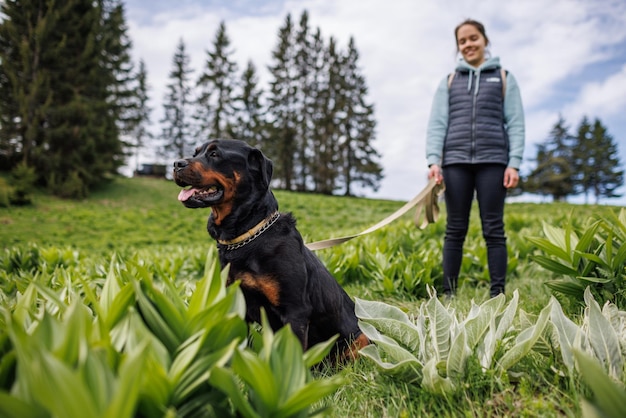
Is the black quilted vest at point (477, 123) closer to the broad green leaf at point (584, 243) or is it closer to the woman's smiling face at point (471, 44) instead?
the woman's smiling face at point (471, 44)

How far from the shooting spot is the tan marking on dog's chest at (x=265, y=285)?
224cm

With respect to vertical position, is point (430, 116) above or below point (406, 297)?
above

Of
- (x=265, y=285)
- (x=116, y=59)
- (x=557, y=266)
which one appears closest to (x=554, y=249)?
(x=557, y=266)

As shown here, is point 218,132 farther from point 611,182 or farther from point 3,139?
point 611,182

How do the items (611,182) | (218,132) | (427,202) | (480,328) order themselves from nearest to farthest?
(480,328) → (427,202) → (218,132) → (611,182)

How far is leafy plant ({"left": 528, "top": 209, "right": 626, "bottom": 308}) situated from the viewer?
2678 mm

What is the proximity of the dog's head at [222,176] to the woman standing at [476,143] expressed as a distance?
2.03 m

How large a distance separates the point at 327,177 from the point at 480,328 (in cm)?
3540

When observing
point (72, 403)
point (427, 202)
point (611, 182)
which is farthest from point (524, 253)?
point (611, 182)

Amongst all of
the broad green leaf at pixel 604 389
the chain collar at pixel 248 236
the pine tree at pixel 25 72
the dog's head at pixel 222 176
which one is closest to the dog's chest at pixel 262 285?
the chain collar at pixel 248 236

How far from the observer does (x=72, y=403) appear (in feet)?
2.60

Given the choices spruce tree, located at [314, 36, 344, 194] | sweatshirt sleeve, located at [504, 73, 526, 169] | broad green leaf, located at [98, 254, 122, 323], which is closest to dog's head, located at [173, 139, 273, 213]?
broad green leaf, located at [98, 254, 122, 323]

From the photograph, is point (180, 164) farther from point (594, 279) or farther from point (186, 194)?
point (594, 279)

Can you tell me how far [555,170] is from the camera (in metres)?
43.7
